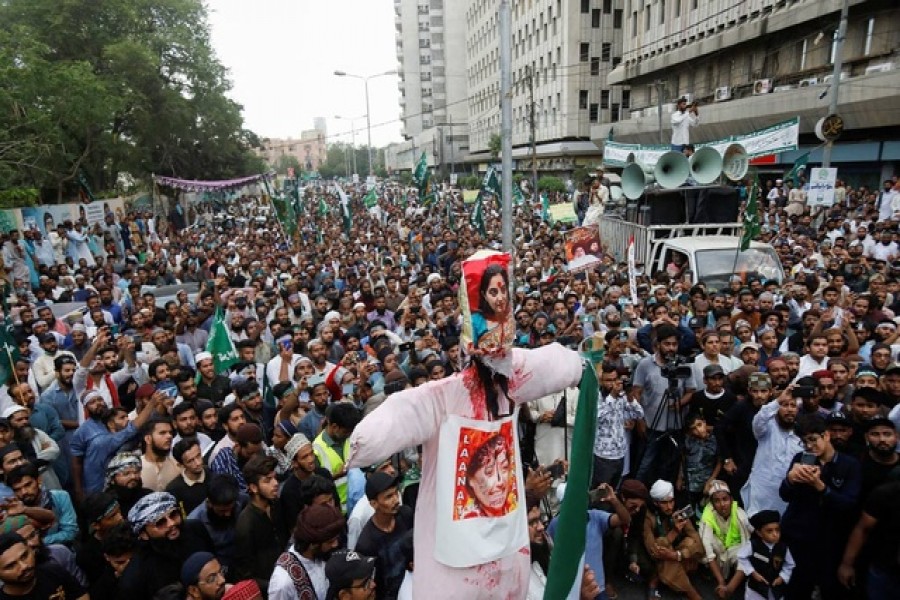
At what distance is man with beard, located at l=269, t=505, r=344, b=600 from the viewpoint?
3010mm

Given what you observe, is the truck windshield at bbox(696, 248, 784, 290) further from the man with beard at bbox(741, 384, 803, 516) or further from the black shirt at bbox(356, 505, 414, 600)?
the black shirt at bbox(356, 505, 414, 600)

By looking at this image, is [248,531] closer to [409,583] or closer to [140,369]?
[409,583]

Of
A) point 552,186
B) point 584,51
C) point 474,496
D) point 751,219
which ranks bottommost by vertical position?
point 552,186

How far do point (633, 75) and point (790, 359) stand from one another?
33.9m

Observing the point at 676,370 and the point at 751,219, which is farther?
the point at 751,219

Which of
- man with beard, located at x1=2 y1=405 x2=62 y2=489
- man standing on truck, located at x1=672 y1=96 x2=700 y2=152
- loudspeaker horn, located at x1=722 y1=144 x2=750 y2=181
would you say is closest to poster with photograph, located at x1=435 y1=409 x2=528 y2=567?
man with beard, located at x1=2 y1=405 x2=62 y2=489

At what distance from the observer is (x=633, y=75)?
35844 millimetres

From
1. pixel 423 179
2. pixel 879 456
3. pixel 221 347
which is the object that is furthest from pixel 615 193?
pixel 879 456

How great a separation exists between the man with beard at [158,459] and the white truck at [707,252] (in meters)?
7.12

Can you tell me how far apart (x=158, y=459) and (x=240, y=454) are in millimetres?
517

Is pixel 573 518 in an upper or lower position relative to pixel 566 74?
lower

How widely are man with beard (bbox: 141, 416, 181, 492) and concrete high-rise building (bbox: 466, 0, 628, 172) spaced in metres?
37.9

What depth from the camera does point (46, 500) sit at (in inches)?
155

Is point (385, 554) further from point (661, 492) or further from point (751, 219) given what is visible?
point (751, 219)
